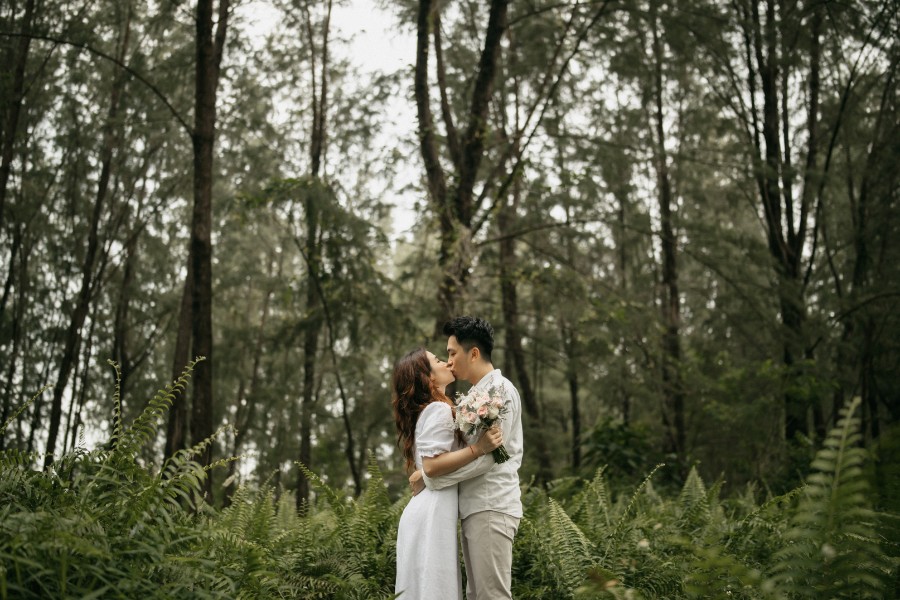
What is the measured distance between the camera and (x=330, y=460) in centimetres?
2309

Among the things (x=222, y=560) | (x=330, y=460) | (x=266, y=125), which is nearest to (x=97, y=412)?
(x=330, y=460)

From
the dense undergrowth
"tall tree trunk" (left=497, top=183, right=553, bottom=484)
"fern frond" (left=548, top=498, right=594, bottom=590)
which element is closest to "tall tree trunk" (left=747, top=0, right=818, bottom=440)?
"tall tree trunk" (left=497, top=183, right=553, bottom=484)

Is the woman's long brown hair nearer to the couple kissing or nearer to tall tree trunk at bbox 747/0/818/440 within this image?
the couple kissing

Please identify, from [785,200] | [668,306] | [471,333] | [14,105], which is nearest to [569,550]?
[471,333]

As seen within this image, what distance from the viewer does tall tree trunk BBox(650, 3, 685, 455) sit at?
12.4 meters

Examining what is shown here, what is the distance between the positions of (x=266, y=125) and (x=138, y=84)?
425cm

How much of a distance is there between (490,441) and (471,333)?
2.26ft

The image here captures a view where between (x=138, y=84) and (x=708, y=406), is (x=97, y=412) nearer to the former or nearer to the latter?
(x=138, y=84)

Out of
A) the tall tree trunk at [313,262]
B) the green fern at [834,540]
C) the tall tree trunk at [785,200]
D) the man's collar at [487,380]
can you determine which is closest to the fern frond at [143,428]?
the man's collar at [487,380]

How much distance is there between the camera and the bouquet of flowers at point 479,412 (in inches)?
157

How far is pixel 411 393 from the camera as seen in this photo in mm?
4520

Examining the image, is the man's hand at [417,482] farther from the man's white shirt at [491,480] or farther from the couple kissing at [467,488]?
the man's white shirt at [491,480]

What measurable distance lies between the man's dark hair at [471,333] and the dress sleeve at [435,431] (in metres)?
0.37

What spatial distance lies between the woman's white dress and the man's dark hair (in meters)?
0.38
